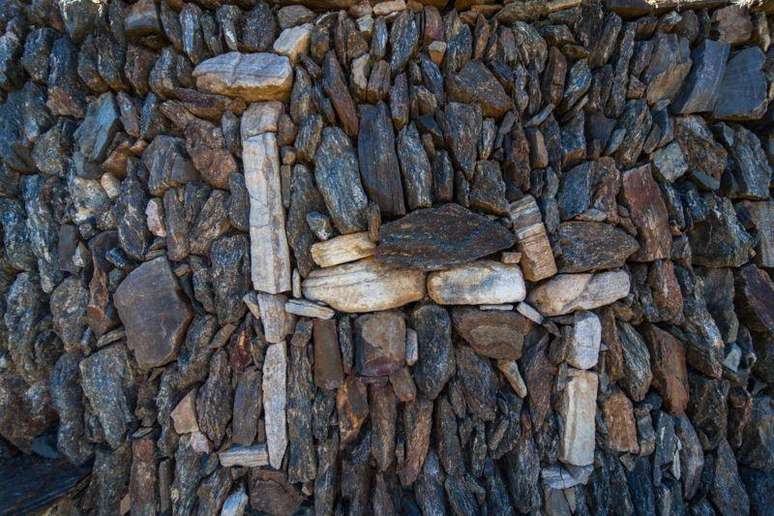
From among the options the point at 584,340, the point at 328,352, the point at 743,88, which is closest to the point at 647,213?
the point at 584,340

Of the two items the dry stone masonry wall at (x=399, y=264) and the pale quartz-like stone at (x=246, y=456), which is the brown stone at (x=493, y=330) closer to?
the dry stone masonry wall at (x=399, y=264)

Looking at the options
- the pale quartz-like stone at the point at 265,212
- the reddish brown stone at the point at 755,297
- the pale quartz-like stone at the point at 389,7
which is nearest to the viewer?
the pale quartz-like stone at the point at 265,212

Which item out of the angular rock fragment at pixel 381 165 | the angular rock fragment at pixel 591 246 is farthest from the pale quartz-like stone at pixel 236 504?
the angular rock fragment at pixel 591 246

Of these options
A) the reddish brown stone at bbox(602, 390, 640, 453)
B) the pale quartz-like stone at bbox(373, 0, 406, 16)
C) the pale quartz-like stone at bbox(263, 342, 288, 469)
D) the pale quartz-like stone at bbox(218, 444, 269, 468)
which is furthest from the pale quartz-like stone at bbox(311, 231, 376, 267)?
the reddish brown stone at bbox(602, 390, 640, 453)

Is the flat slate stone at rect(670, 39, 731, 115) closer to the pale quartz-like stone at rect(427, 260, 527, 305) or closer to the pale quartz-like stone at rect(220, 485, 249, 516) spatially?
the pale quartz-like stone at rect(427, 260, 527, 305)

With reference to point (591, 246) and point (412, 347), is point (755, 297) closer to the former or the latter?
point (591, 246)

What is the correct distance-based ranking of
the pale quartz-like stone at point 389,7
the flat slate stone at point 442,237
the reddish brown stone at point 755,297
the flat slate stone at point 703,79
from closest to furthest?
the flat slate stone at point 442,237, the pale quartz-like stone at point 389,7, the flat slate stone at point 703,79, the reddish brown stone at point 755,297
